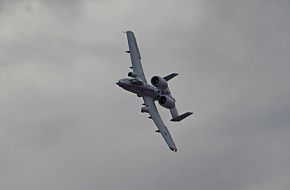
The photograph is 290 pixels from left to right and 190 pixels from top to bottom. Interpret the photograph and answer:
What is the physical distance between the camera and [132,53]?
181 metres

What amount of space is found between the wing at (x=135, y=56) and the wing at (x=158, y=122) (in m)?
6.36

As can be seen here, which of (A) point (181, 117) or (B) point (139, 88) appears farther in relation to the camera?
(B) point (139, 88)

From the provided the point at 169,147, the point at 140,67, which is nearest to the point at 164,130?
the point at 169,147

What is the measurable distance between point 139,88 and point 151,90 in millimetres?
3806

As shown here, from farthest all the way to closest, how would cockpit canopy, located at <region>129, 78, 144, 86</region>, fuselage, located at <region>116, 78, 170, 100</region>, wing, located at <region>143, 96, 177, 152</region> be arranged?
cockpit canopy, located at <region>129, 78, 144, 86</region> < fuselage, located at <region>116, 78, 170, 100</region> < wing, located at <region>143, 96, 177, 152</region>

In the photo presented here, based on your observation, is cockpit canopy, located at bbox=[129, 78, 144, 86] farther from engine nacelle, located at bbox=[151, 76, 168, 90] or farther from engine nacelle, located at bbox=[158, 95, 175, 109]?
engine nacelle, located at bbox=[158, 95, 175, 109]

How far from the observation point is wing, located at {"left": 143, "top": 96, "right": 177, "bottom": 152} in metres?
166

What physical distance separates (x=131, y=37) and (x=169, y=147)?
33.2 metres

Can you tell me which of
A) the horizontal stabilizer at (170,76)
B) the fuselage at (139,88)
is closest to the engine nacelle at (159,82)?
the fuselage at (139,88)

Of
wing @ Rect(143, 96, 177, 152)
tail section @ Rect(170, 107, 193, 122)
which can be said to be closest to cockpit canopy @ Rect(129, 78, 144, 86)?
wing @ Rect(143, 96, 177, 152)

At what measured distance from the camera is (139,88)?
564 feet

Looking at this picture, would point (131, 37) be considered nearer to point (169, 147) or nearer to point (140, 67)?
point (140, 67)

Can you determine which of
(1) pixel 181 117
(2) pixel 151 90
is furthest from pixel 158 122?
(2) pixel 151 90

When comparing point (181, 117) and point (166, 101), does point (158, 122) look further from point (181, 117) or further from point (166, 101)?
point (166, 101)
